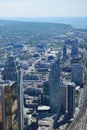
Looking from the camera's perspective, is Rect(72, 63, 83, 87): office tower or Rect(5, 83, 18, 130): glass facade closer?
Rect(5, 83, 18, 130): glass facade

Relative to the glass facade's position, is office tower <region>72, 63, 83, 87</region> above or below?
below

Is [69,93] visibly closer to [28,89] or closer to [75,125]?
[75,125]

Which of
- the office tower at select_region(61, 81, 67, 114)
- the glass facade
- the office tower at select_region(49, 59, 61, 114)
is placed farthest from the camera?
the office tower at select_region(49, 59, 61, 114)

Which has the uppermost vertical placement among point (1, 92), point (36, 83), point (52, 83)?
point (1, 92)

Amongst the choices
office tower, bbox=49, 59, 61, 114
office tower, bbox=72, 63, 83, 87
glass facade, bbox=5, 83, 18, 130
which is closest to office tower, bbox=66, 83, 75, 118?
office tower, bbox=49, 59, 61, 114

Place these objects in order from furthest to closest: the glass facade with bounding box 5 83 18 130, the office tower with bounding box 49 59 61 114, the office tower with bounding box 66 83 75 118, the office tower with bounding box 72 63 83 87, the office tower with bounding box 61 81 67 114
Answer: the office tower with bounding box 72 63 83 87 < the office tower with bounding box 49 59 61 114 < the office tower with bounding box 61 81 67 114 < the office tower with bounding box 66 83 75 118 < the glass facade with bounding box 5 83 18 130

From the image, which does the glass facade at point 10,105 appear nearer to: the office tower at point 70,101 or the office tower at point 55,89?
the office tower at point 70,101

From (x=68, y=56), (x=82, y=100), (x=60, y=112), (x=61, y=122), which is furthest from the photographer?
(x=68, y=56)

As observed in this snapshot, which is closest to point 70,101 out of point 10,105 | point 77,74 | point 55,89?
point 55,89

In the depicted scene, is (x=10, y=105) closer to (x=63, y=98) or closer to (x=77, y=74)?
(x=63, y=98)

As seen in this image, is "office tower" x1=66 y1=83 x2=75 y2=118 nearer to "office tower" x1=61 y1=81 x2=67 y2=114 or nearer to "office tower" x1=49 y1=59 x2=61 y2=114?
"office tower" x1=61 y1=81 x2=67 y2=114

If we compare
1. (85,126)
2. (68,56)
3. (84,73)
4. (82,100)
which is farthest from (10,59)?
(68,56)
